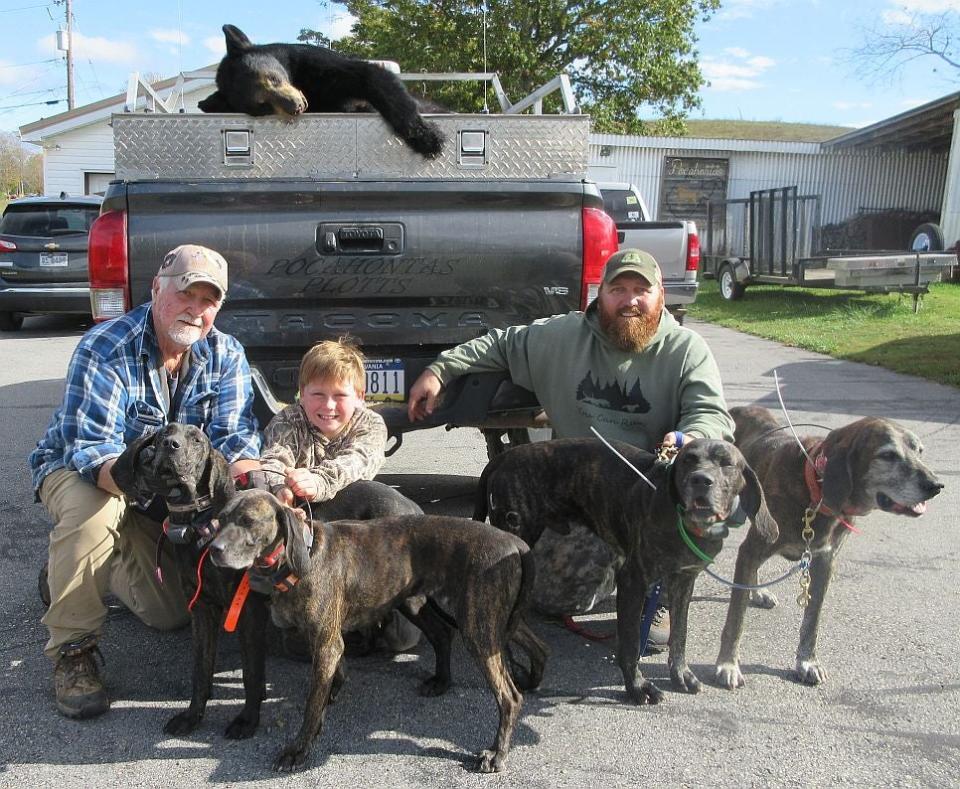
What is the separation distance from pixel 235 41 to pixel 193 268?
2.16m

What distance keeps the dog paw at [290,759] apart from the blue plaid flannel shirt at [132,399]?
1.16 meters

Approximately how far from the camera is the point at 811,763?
2967mm

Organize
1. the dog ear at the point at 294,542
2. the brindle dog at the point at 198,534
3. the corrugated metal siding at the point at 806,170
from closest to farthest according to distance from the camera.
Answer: the dog ear at the point at 294,542, the brindle dog at the point at 198,534, the corrugated metal siding at the point at 806,170

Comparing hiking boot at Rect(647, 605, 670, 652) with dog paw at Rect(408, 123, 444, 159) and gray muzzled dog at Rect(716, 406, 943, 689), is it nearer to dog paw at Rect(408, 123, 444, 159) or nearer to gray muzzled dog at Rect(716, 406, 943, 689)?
gray muzzled dog at Rect(716, 406, 943, 689)

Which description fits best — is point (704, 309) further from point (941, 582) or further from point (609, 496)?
point (609, 496)

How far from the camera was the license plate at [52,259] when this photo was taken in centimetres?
1355

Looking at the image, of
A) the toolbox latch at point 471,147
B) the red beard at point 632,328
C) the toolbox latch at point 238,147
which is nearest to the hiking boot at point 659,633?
the red beard at point 632,328

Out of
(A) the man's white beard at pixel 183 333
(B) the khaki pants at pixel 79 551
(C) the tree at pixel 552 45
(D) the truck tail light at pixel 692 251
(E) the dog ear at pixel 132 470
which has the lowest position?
(B) the khaki pants at pixel 79 551

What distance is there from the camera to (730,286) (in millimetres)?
18188

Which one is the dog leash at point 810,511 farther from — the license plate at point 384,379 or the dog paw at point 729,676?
the license plate at point 384,379

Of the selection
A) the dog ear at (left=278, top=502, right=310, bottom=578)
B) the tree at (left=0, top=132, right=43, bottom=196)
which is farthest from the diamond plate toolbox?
A: the tree at (left=0, top=132, right=43, bottom=196)

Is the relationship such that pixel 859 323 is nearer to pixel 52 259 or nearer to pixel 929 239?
pixel 929 239

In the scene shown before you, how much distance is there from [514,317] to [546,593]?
1.50m

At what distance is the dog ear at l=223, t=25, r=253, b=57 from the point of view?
5.00 meters
